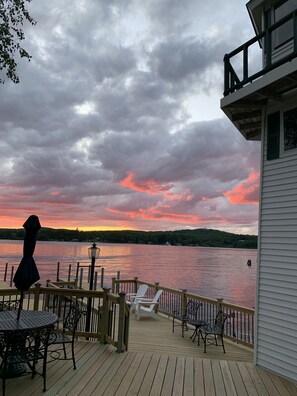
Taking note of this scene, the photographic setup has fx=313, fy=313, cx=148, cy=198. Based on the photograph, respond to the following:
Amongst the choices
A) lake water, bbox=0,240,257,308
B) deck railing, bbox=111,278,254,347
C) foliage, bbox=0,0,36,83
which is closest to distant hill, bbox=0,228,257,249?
lake water, bbox=0,240,257,308

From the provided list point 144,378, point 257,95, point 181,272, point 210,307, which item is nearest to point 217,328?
point 210,307

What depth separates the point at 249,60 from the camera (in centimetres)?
599

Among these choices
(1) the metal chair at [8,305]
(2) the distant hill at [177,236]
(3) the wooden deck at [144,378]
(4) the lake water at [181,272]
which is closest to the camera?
(3) the wooden deck at [144,378]

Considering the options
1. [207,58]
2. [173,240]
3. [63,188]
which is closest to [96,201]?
[63,188]

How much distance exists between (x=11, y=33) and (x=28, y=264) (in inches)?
170

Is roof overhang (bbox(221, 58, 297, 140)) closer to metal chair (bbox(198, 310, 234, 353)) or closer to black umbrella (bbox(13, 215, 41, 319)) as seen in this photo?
black umbrella (bbox(13, 215, 41, 319))

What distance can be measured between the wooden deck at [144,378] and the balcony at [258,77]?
4.63 meters

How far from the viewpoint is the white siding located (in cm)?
500

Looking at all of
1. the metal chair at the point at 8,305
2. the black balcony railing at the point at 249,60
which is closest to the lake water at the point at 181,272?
the metal chair at the point at 8,305

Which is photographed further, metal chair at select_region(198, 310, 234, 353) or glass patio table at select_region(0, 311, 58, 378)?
metal chair at select_region(198, 310, 234, 353)

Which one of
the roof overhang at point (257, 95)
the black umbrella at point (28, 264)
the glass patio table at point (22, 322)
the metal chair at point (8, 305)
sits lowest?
the metal chair at point (8, 305)

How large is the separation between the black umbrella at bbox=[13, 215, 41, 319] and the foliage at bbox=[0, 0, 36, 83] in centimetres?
319

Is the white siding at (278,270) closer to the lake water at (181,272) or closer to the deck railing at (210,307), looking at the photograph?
the deck railing at (210,307)

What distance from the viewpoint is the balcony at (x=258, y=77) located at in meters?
5.07
